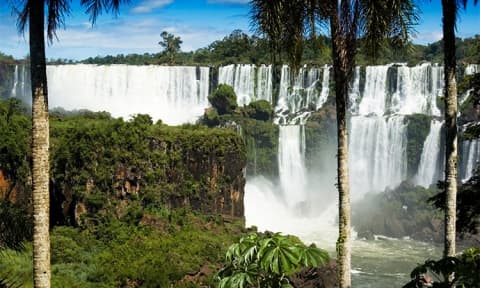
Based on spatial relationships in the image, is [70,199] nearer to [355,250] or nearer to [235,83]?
[355,250]

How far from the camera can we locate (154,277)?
19922mm

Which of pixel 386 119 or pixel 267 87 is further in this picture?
pixel 267 87

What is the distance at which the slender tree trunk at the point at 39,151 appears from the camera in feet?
16.0

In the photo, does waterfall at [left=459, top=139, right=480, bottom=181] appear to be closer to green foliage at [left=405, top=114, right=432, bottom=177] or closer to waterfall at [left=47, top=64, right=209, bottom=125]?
green foliage at [left=405, top=114, right=432, bottom=177]

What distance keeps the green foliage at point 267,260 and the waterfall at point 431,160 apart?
121ft

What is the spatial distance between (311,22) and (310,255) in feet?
7.53

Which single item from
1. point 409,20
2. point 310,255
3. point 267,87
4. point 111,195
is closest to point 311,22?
point 409,20

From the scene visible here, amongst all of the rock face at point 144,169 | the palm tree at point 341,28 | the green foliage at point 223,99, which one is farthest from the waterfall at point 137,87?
the palm tree at point 341,28

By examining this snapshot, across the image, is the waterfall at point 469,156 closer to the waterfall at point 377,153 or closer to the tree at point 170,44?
the waterfall at point 377,153

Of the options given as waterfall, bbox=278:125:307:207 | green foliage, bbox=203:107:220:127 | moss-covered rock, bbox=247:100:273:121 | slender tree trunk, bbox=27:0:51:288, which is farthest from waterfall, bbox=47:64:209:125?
slender tree trunk, bbox=27:0:51:288

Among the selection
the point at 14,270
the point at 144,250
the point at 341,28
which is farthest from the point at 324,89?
the point at 14,270

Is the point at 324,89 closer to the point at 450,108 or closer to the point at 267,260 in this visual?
the point at 450,108

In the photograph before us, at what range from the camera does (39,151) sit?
4.96 meters

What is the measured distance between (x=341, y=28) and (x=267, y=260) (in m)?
2.38
